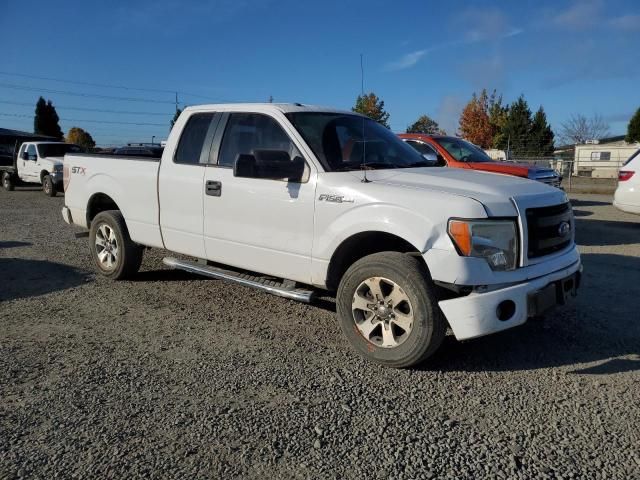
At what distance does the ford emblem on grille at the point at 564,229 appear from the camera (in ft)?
14.1

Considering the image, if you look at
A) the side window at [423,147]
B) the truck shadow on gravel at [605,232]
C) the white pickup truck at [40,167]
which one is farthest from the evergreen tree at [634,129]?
the white pickup truck at [40,167]

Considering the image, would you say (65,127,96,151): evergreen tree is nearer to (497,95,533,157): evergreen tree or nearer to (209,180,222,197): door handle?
(497,95,533,157): evergreen tree

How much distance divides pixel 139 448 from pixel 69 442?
400mm

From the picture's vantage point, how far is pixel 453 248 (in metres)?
3.71

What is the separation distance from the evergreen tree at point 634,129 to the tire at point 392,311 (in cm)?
4875

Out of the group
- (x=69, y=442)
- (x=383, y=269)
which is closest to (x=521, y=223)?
(x=383, y=269)

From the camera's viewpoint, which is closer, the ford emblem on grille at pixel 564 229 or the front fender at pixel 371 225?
the front fender at pixel 371 225

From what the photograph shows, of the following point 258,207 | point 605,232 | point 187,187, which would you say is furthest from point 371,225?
point 605,232

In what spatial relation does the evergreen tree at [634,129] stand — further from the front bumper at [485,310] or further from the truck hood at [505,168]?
the front bumper at [485,310]

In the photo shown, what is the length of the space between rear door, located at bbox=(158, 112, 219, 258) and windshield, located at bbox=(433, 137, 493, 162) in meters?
6.34

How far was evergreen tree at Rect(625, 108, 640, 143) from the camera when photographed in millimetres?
45219

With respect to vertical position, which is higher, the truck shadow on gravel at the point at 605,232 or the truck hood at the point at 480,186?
the truck hood at the point at 480,186

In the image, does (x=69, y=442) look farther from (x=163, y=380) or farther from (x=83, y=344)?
(x=83, y=344)

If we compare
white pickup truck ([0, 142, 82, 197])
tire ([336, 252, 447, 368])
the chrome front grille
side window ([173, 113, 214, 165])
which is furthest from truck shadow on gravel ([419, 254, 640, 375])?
white pickup truck ([0, 142, 82, 197])
